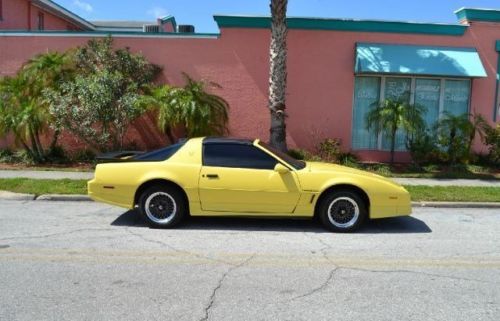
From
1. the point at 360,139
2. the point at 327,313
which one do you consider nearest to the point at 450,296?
the point at 327,313

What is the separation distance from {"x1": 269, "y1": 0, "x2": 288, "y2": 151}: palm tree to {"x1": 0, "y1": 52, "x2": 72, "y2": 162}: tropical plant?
5.62 metres

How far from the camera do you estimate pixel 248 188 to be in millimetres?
7617

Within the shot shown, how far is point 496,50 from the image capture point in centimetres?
1567

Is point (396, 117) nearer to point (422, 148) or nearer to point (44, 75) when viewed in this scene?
point (422, 148)

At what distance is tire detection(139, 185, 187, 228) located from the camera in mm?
7711

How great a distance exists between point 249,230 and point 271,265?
Result: 1.86m

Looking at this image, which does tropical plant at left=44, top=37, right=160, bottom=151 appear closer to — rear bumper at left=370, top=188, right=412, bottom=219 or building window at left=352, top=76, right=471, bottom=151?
building window at left=352, top=76, right=471, bottom=151

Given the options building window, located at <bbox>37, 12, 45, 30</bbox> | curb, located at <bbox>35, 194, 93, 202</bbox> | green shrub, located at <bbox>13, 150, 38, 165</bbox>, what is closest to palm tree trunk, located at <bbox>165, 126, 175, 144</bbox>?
green shrub, located at <bbox>13, 150, 38, 165</bbox>

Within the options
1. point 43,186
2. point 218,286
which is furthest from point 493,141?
point 218,286

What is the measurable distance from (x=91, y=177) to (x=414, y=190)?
712cm

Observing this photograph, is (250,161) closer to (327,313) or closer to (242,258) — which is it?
(242,258)

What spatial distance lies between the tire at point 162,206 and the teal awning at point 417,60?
8992mm

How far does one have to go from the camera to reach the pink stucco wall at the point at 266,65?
15500 mm

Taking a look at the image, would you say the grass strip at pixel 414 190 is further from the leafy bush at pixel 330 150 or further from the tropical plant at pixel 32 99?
the leafy bush at pixel 330 150
